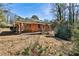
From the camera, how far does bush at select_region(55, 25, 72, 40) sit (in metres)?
2.56

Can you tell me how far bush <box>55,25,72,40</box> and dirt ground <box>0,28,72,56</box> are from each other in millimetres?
45

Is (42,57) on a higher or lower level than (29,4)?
lower

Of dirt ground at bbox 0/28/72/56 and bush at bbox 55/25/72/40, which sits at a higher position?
Result: bush at bbox 55/25/72/40

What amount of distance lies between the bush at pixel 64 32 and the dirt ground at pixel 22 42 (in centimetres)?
4

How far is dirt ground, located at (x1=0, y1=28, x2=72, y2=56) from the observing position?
2557mm

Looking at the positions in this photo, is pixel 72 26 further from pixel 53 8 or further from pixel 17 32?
pixel 17 32

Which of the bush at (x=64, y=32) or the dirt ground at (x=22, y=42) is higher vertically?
the bush at (x=64, y=32)

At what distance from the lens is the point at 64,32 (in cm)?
256

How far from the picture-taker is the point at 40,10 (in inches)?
101

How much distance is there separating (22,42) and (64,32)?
460 mm

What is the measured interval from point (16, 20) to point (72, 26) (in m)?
0.60

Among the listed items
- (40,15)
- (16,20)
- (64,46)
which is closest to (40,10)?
(40,15)

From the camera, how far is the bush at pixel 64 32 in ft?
8.41

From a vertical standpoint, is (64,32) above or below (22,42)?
above
